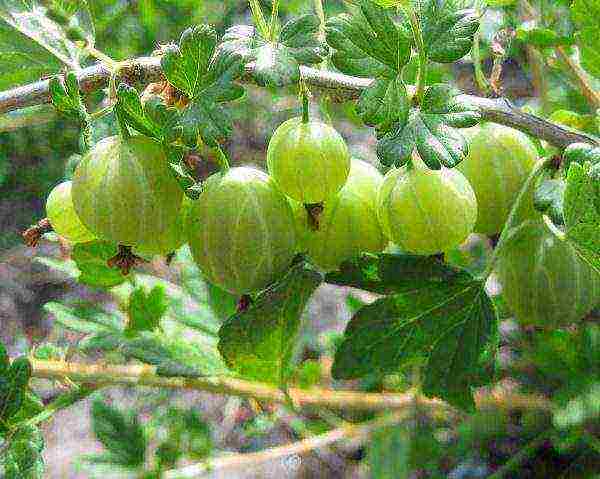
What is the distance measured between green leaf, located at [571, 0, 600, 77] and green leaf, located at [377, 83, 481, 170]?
→ 0.81ft

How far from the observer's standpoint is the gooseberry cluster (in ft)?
2.52

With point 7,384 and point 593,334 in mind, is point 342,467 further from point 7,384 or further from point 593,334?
point 7,384

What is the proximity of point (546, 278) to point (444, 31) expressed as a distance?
1.07 ft

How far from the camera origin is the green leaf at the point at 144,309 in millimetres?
1164

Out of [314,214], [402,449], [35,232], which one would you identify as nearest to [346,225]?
[314,214]

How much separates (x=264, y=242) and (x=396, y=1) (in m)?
0.27

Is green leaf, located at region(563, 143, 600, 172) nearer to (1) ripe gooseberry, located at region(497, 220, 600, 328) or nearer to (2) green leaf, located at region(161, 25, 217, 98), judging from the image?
(1) ripe gooseberry, located at region(497, 220, 600, 328)

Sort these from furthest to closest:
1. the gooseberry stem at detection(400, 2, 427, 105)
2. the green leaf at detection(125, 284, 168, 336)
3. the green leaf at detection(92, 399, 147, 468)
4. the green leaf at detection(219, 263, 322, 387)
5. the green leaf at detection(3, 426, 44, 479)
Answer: the green leaf at detection(92, 399, 147, 468), the green leaf at detection(125, 284, 168, 336), the green leaf at detection(3, 426, 44, 479), the green leaf at detection(219, 263, 322, 387), the gooseberry stem at detection(400, 2, 427, 105)

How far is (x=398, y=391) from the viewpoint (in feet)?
5.64

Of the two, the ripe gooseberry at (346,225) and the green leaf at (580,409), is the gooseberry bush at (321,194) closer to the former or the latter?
the ripe gooseberry at (346,225)

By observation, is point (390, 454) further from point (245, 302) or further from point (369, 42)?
point (369, 42)

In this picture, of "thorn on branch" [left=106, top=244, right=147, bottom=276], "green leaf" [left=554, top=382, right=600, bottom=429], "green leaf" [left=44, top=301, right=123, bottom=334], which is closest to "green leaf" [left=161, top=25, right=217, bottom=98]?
"thorn on branch" [left=106, top=244, right=147, bottom=276]

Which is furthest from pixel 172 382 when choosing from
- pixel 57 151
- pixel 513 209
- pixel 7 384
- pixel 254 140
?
pixel 254 140

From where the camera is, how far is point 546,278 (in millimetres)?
903
